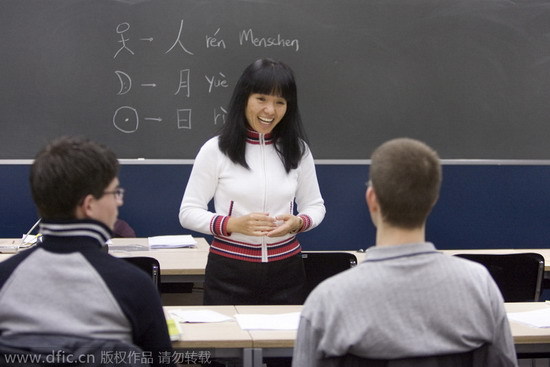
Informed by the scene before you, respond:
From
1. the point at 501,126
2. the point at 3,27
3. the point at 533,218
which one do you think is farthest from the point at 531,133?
the point at 3,27

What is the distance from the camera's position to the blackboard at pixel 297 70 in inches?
202

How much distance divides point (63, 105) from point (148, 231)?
0.99 metres

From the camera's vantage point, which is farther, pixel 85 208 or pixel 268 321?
pixel 268 321

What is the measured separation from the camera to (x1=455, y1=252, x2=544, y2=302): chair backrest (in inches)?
141

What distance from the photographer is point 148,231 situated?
17.6ft

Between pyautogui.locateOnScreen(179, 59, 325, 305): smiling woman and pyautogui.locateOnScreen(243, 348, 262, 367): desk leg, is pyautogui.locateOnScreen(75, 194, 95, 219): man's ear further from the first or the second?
pyautogui.locateOnScreen(179, 59, 325, 305): smiling woman

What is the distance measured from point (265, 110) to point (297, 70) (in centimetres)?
231

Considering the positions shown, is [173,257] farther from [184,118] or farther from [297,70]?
[297,70]

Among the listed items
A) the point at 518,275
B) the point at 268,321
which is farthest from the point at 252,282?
the point at 518,275

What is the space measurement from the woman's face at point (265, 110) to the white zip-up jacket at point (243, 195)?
0.19 ft

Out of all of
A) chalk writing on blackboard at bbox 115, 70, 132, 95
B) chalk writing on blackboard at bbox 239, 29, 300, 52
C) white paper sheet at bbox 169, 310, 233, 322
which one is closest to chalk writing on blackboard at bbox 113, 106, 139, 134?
chalk writing on blackboard at bbox 115, 70, 132, 95

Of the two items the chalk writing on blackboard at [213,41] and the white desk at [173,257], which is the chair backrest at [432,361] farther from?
the chalk writing on blackboard at [213,41]

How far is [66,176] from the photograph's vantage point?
180 centimetres

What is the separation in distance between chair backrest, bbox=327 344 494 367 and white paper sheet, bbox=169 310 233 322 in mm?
975
